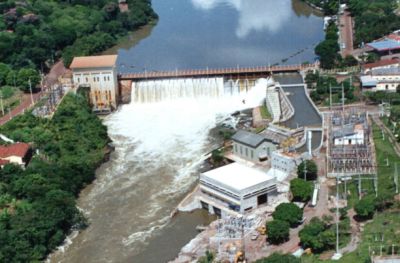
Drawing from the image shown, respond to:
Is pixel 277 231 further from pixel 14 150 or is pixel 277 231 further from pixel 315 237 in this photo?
pixel 14 150

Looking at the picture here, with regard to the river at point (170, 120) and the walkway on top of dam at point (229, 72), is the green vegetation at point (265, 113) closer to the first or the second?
the river at point (170, 120)

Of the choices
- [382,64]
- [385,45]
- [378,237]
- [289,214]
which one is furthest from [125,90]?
[378,237]

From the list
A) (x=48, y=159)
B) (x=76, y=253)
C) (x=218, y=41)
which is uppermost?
(x=218, y=41)

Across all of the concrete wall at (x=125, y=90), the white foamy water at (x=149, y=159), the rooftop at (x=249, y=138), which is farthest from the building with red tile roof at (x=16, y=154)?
the concrete wall at (x=125, y=90)

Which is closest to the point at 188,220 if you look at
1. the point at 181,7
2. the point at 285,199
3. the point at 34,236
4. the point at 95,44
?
the point at 285,199

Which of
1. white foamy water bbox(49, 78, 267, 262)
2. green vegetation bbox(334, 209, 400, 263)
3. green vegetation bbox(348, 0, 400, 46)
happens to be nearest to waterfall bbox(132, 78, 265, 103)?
white foamy water bbox(49, 78, 267, 262)

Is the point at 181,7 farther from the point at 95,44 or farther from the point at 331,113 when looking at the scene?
the point at 331,113
